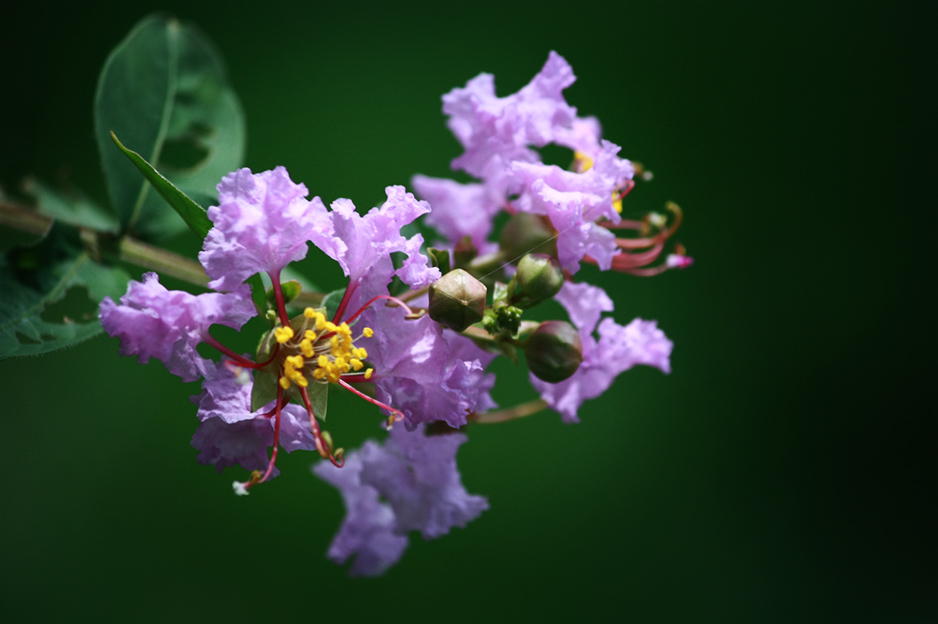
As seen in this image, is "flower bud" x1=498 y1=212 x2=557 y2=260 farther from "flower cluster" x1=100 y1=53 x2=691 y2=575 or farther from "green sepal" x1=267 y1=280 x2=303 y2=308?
"green sepal" x1=267 y1=280 x2=303 y2=308

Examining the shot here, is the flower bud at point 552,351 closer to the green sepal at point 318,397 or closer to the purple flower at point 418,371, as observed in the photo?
the purple flower at point 418,371

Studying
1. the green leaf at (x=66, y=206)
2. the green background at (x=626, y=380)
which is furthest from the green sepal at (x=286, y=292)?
the green background at (x=626, y=380)

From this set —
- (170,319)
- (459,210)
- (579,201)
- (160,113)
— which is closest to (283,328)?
(170,319)

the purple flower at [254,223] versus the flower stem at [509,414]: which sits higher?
the purple flower at [254,223]

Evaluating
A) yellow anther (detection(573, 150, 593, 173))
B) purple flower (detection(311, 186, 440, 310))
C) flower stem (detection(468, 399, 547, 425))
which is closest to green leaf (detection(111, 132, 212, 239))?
purple flower (detection(311, 186, 440, 310))

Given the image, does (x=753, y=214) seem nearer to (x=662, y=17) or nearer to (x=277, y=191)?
(x=662, y=17)

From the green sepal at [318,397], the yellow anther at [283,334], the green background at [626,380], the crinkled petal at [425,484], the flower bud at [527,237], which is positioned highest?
the flower bud at [527,237]
